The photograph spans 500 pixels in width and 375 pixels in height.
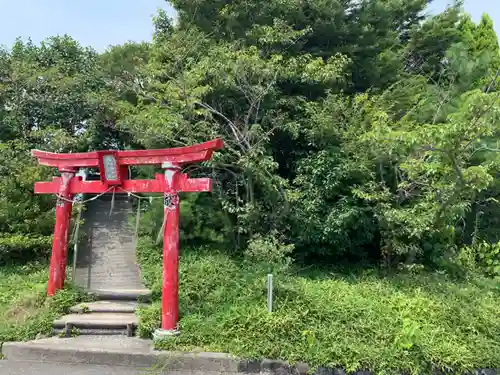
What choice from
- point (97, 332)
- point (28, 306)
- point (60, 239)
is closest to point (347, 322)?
point (97, 332)

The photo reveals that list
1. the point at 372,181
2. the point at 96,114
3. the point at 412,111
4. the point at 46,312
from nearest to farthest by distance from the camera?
the point at 46,312
the point at 372,181
the point at 412,111
the point at 96,114

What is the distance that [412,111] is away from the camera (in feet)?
32.5

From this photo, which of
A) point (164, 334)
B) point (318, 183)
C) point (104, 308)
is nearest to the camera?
point (164, 334)

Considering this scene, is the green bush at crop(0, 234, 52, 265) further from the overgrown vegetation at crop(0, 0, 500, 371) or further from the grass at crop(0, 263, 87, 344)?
the grass at crop(0, 263, 87, 344)

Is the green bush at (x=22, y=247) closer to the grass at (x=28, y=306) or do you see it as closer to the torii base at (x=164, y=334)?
the grass at (x=28, y=306)

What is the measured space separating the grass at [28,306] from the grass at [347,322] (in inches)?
67.5

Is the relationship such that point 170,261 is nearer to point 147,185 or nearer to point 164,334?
point 164,334

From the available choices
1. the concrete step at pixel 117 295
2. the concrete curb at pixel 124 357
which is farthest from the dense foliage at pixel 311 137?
the concrete curb at pixel 124 357

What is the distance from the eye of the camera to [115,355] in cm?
652

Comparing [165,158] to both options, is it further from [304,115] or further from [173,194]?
[304,115]

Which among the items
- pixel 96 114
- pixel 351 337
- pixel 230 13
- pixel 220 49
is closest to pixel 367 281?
pixel 351 337

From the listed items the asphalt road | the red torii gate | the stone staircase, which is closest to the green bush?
the stone staircase

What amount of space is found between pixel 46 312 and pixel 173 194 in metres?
3.26

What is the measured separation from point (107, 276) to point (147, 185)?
415 cm
